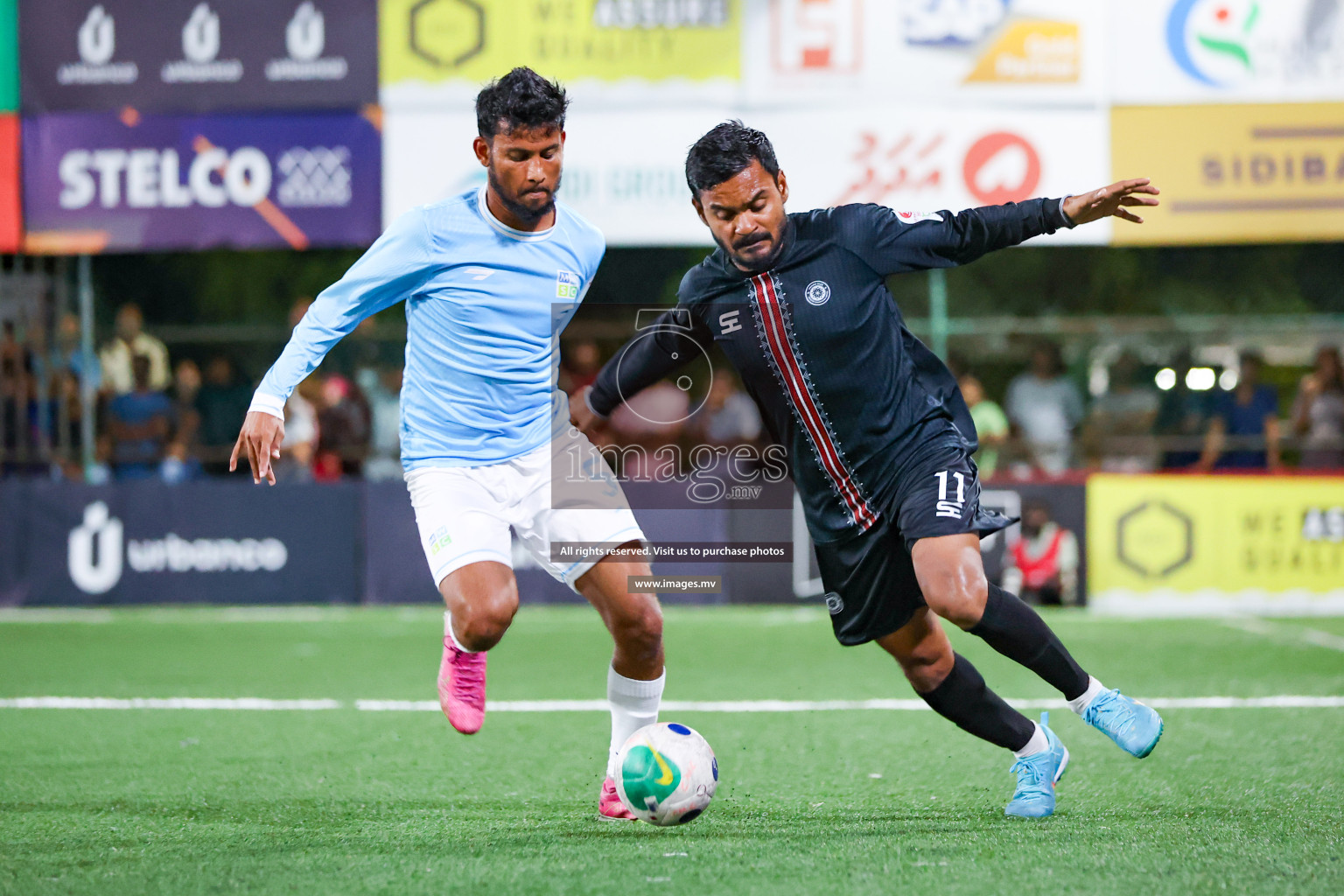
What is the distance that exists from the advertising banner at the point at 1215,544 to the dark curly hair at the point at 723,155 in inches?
320

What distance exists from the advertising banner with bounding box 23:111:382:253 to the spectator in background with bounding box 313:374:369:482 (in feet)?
4.78

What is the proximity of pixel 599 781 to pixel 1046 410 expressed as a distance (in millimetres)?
8258

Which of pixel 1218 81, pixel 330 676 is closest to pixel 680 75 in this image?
pixel 1218 81

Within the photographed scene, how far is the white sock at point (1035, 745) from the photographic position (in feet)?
14.9

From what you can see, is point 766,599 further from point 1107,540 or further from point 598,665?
point 598,665

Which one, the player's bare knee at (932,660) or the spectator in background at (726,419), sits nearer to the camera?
the player's bare knee at (932,660)

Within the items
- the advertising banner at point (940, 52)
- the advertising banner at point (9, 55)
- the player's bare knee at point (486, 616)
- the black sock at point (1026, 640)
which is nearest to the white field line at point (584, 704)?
the player's bare knee at point (486, 616)

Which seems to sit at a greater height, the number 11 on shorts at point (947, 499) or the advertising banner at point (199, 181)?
the advertising banner at point (199, 181)

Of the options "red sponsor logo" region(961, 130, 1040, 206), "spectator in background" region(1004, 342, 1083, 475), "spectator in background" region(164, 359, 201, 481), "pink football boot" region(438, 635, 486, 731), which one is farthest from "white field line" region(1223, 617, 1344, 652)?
"spectator in background" region(164, 359, 201, 481)

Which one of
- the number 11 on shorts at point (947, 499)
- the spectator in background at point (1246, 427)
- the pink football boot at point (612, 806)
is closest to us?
the number 11 on shorts at point (947, 499)

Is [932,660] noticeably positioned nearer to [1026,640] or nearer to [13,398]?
[1026,640]

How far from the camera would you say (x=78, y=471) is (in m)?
13.0

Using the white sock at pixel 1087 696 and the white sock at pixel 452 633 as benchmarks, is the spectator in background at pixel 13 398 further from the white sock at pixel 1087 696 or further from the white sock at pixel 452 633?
the white sock at pixel 1087 696

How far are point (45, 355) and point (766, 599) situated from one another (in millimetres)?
6893
